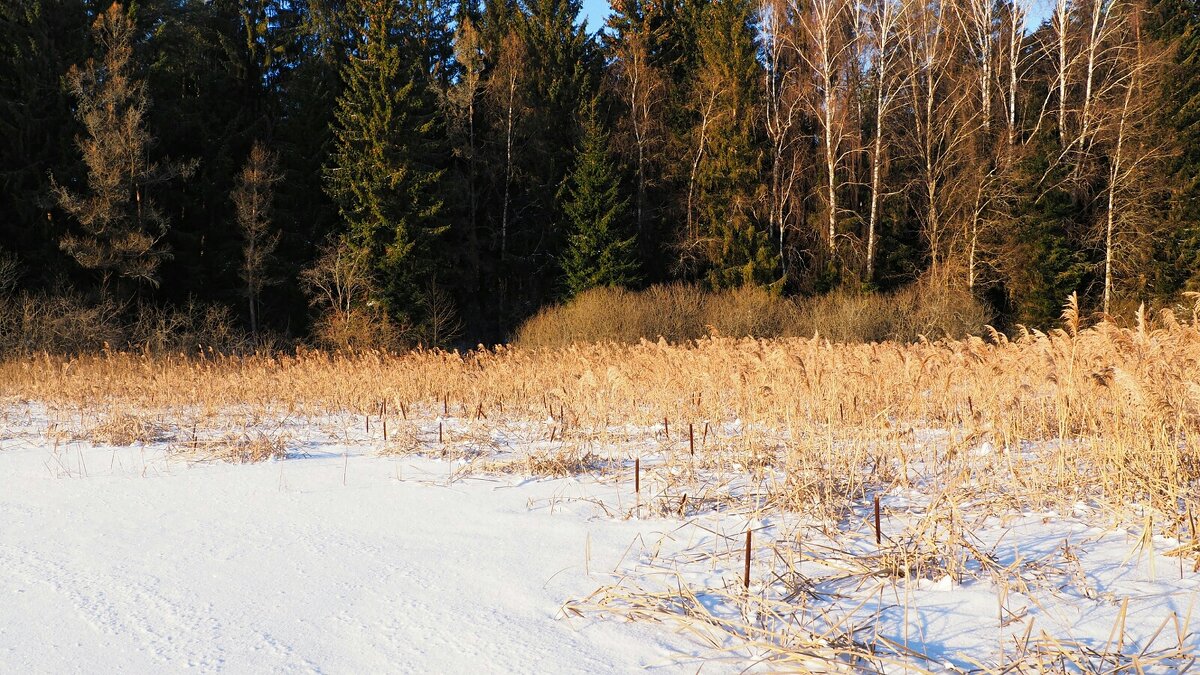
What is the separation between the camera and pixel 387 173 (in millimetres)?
24625

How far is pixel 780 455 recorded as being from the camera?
5.05 metres

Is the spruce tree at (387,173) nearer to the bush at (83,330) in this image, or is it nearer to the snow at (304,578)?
the bush at (83,330)

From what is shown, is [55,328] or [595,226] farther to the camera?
[595,226]

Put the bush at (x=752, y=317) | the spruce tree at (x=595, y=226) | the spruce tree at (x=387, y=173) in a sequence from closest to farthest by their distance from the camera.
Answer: the bush at (x=752, y=317), the spruce tree at (x=387, y=173), the spruce tree at (x=595, y=226)

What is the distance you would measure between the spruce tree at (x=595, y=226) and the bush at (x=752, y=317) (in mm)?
4198

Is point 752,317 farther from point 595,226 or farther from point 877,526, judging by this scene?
point 877,526

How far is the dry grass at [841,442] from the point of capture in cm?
275

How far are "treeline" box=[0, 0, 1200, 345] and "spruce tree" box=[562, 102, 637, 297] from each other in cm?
10

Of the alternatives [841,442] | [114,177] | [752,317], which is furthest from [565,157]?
[841,442]

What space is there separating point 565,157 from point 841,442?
2492 cm

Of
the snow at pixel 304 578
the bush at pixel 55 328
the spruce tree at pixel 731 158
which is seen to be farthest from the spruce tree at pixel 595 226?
the snow at pixel 304 578

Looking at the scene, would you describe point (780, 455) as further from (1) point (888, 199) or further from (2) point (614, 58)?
(2) point (614, 58)

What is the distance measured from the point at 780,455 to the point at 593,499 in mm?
1463

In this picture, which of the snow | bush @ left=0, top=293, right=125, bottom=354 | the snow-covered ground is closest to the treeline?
bush @ left=0, top=293, right=125, bottom=354
